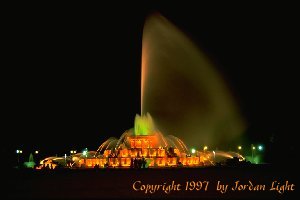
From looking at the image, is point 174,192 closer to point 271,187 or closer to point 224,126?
point 271,187

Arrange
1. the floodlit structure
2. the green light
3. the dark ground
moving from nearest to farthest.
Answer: the dark ground
the floodlit structure
the green light

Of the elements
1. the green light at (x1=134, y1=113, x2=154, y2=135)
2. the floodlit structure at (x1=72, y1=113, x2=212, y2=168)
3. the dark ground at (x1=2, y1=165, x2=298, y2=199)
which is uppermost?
the green light at (x1=134, y1=113, x2=154, y2=135)

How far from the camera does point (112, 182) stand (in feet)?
63.4

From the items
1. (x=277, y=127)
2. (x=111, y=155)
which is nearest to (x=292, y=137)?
(x=277, y=127)

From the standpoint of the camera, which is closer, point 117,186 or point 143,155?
point 117,186

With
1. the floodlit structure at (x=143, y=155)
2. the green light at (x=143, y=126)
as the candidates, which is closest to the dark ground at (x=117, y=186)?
the floodlit structure at (x=143, y=155)

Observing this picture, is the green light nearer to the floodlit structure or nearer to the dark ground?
the floodlit structure

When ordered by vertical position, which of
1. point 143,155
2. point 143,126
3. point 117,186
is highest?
point 143,126

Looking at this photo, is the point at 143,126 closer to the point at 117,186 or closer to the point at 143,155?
Result: the point at 143,155

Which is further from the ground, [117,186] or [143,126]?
[143,126]

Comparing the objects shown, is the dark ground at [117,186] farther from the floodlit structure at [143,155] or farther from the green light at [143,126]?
the green light at [143,126]

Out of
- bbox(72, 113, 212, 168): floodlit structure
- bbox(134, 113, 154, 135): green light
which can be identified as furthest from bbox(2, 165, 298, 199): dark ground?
bbox(134, 113, 154, 135): green light

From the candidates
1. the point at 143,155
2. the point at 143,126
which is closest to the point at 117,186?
the point at 143,155

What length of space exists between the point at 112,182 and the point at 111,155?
1286cm
